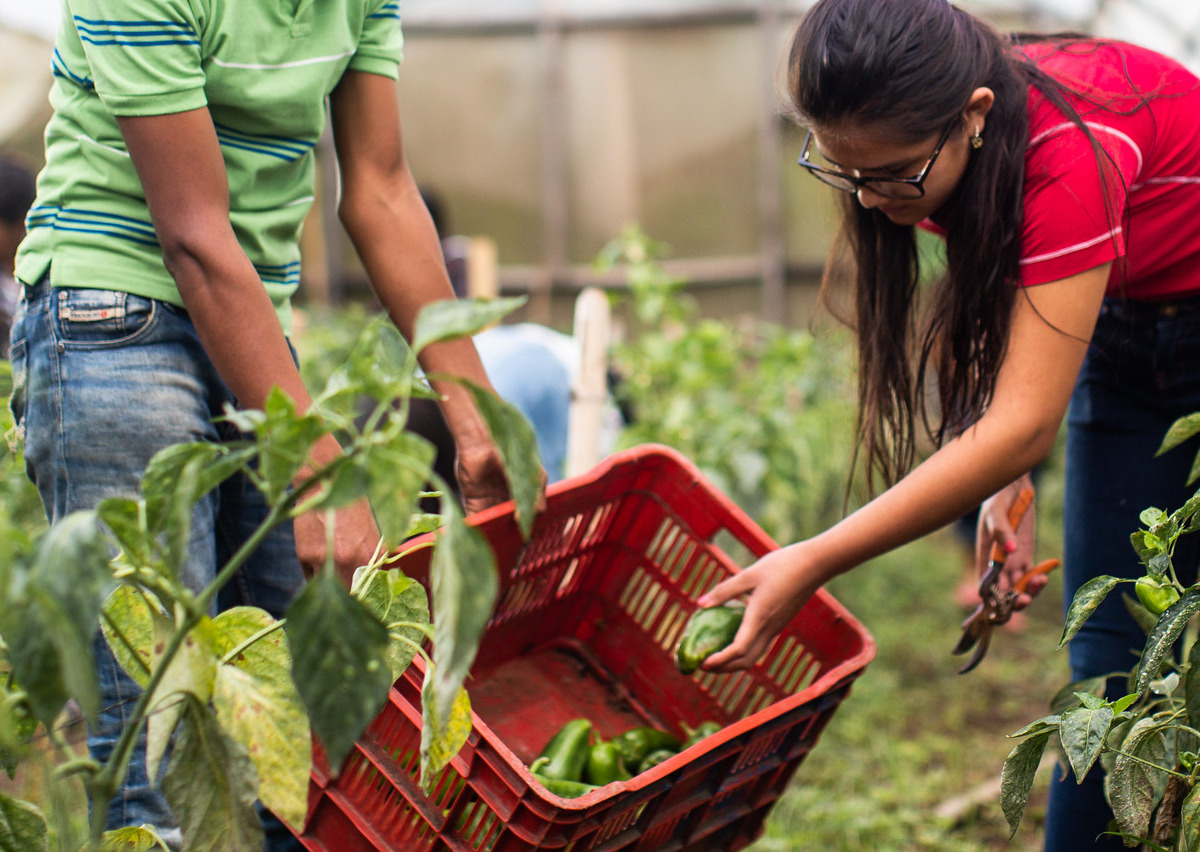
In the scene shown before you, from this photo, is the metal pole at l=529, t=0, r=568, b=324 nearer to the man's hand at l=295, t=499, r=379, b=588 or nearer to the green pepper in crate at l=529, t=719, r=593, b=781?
the green pepper in crate at l=529, t=719, r=593, b=781

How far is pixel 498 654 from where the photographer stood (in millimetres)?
1754

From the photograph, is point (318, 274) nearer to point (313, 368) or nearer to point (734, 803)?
point (313, 368)

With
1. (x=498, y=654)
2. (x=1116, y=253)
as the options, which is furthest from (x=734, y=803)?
(x=1116, y=253)

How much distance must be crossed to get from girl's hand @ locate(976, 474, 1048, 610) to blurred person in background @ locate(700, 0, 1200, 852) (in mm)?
198

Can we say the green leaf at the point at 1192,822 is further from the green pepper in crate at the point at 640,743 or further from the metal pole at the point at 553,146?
the metal pole at the point at 553,146

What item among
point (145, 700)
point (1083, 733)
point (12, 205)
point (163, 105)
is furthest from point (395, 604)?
point (12, 205)

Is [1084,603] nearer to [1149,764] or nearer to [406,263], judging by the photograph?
[1149,764]

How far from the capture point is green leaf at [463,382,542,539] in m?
0.73

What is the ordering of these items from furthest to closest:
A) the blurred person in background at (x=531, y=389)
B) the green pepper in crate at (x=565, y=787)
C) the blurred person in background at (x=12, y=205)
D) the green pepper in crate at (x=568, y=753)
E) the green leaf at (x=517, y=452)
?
the blurred person in background at (x=12, y=205) → the blurred person in background at (x=531, y=389) → the green pepper in crate at (x=568, y=753) → the green pepper in crate at (x=565, y=787) → the green leaf at (x=517, y=452)

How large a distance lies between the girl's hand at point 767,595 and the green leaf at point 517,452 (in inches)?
24.2

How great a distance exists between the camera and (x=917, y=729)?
277 cm

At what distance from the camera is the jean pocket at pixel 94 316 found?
4.02 feet

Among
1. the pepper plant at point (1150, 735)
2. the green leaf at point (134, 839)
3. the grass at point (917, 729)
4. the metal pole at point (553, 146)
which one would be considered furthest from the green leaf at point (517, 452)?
the metal pole at point (553, 146)

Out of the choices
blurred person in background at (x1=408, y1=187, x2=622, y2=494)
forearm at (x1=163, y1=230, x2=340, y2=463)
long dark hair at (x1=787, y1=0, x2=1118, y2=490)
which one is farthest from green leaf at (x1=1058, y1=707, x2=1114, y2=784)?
blurred person in background at (x1=408, y1=187, x2=622, y2=494)
